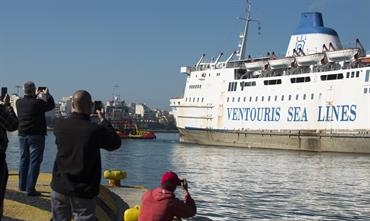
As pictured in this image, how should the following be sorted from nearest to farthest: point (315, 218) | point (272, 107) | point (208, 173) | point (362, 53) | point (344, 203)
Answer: point (315, 218) < point (344, 203) < point (208, 173) < point (362, 53) < point (272, 107)

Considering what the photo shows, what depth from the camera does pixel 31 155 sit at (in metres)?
7.58

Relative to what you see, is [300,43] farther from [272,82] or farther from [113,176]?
[113,176]

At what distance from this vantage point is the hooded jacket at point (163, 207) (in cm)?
498

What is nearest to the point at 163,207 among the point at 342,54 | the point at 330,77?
the point at 330,77

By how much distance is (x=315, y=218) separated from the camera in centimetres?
1202

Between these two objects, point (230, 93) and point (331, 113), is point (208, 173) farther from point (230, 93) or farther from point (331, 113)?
point (230, 93)

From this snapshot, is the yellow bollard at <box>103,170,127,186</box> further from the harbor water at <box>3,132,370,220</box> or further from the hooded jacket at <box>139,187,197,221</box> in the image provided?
the hooded jacket at <box>139,187,197,221</box>

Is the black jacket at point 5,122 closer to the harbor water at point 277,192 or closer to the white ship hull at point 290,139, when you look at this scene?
the harbor water at point 277,192

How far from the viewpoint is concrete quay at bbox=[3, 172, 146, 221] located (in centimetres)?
692

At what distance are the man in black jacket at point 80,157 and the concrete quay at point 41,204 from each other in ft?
7.85

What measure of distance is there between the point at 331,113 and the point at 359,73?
3639mm

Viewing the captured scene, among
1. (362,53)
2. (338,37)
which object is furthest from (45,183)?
(338,37)

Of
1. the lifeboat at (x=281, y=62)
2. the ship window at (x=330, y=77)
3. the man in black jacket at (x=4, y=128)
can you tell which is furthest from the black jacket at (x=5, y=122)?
the lifeboat at (x=281, y=62)

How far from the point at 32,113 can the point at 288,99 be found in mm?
40849
